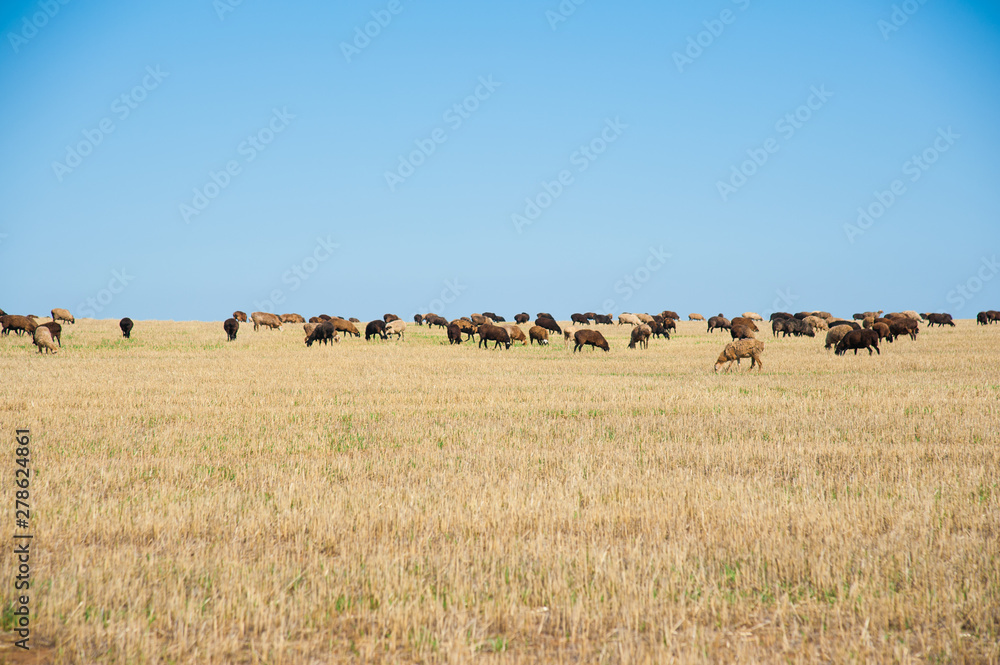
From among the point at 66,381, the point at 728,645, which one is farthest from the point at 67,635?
the point at 66,381

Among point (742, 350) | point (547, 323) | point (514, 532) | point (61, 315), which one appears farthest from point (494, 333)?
point (61, 315)

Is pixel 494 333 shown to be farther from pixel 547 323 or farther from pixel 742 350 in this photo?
pixel 742 350

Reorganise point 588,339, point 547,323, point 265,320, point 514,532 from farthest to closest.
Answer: point 265,320 → point 547,323 → point 588,339 → point 514,532

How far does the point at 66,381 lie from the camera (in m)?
16.9

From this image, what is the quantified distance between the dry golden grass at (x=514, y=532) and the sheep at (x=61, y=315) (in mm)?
43822

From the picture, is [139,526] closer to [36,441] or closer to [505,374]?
[36,441]

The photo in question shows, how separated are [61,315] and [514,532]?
55901 mm

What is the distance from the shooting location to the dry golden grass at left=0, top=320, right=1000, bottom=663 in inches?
152

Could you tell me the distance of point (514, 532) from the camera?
18.8 feet

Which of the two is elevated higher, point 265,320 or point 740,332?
point 265,320

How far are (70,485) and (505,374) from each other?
14337 millimetres

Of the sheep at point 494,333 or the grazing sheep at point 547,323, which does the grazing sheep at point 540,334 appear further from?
the grazing sheep at point 547,323

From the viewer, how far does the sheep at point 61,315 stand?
163 feet

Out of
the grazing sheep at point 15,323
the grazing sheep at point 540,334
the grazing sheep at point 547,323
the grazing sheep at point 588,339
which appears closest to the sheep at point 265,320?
the grazing sheep at point 15,323
